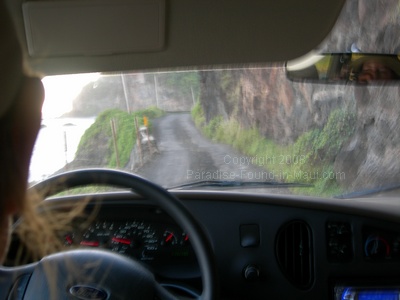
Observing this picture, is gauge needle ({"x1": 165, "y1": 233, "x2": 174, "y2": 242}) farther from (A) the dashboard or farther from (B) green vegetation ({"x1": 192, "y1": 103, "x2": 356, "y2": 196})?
(B) green vegetation ({"x1": 192, "y1": 103, "x2": 356, "y2": 196})

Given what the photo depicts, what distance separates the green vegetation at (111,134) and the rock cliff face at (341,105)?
665mm

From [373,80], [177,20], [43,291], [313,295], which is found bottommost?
[313,295]

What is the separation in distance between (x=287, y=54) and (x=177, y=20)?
63 cm

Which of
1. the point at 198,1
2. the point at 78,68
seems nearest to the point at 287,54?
the point at 198,1

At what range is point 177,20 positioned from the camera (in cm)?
232

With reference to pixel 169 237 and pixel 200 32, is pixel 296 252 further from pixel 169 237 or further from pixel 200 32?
pixel 200 32

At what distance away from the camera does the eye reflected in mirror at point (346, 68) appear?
10.2ft

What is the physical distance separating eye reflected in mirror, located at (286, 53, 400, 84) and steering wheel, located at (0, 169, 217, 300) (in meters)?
1.08

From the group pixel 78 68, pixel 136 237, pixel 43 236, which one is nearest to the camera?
pixel 43 236

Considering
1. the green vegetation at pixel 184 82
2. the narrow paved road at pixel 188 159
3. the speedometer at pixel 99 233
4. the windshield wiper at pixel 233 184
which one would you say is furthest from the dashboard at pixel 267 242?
the green vegetation at pixel 184 82

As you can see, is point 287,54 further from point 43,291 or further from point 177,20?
point 43,291

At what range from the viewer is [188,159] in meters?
4.14

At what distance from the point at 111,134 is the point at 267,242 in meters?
1.28

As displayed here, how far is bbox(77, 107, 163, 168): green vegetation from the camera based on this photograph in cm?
370
